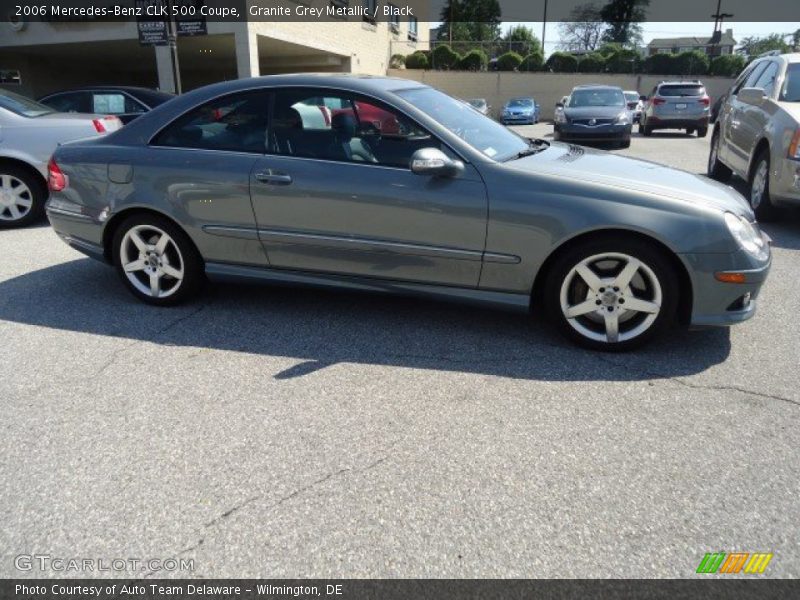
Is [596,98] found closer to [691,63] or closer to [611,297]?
[611,297]

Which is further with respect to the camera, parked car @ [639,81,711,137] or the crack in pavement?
parked car @ [639,81,711,137]

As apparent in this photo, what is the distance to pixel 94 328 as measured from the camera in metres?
4.10

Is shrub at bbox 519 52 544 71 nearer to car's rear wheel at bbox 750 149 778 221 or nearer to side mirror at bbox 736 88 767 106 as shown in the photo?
side mirror at bbox 736 88 767 106

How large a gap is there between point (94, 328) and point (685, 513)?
11.9 ft

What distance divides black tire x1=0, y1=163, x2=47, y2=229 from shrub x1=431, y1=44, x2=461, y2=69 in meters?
33.8

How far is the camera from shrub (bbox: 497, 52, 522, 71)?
125 ft

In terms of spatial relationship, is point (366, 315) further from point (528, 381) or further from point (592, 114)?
point (592, 114)

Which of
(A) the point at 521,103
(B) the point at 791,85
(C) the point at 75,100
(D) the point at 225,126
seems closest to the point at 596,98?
(B) the point at 791,85

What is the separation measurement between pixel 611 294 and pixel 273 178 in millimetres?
2151

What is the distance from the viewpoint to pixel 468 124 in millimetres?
4090

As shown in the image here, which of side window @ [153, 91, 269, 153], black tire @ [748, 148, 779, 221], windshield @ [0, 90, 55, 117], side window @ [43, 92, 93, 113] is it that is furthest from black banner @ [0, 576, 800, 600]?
side window @ [43, 92, 93, 113]

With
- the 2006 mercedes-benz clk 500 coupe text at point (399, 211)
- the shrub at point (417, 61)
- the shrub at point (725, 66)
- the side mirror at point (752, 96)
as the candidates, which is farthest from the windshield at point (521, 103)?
the 2006 mercedes-benz clk 500 coupe text at point (399, 211)

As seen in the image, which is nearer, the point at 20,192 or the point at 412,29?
the point at 20,192

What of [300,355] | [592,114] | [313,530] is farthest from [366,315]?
[592,114]
